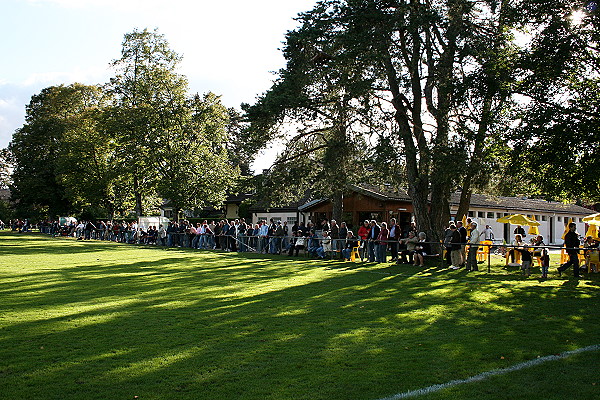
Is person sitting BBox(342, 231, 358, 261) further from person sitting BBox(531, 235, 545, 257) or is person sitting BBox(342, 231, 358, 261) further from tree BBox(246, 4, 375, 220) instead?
A: person sitting BBox(531, 235, 545, 257)

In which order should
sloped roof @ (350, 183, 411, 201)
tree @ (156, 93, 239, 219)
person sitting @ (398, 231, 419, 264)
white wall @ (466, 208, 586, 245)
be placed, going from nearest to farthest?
person sitting @ (398, 231, 419, 264) → sloped roof @ (350, 183, 411, 201) → tree @ (156, 93, 239, 219) → white wall @ (466, 208, 586, 245)

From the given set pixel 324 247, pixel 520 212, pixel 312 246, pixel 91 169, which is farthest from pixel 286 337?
pixel 91 169

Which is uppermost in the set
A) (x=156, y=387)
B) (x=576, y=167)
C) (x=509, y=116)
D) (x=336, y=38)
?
(x=336, y=38)

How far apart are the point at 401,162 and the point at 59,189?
49.7 metres

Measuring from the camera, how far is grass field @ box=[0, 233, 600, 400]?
6090 millimetres

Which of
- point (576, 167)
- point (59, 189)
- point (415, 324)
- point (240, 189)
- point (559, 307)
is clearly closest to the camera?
point (415, 324)

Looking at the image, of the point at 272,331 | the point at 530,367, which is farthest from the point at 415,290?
the point at 530,367

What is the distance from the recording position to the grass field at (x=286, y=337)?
609 centimetres

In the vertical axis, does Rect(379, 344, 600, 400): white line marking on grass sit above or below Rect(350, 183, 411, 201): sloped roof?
below

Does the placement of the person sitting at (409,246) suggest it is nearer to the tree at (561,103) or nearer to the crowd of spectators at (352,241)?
the crowd of spectators at (352,241)

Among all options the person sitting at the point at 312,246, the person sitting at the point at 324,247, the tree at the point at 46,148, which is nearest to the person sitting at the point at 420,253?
the person sitting at the point at 324,247

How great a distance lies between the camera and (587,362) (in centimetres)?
725

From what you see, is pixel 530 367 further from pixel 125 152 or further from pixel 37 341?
pixel 125 152

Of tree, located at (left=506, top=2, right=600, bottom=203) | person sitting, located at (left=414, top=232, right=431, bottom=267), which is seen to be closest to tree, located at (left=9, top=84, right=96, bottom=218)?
person sitting, located at (left=414, top=232, right=431, bottom=267)
